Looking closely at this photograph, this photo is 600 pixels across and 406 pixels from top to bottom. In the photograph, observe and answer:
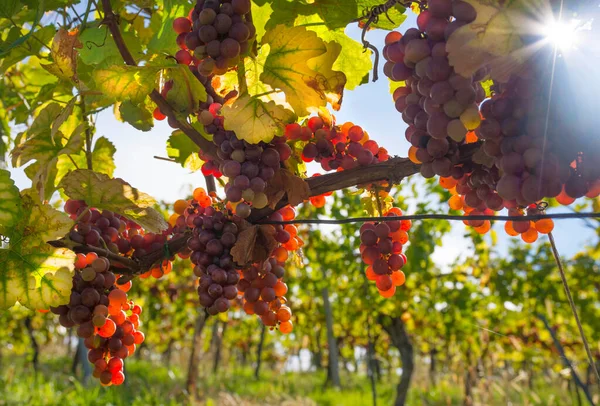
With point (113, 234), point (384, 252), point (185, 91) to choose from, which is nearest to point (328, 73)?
point (185, 91)

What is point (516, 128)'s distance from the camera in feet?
2.24

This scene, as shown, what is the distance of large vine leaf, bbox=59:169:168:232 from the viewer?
1118 millimetres

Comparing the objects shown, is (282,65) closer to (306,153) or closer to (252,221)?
(306,153)

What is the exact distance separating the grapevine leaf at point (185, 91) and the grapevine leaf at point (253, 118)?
124 mm

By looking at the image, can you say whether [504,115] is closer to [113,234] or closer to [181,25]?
[181,25]

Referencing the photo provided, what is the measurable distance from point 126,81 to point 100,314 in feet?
1.64

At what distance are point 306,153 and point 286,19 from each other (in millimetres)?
290

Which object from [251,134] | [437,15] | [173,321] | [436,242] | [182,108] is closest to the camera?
[437,15]

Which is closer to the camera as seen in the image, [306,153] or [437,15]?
[437,15]

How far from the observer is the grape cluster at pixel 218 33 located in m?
0.91

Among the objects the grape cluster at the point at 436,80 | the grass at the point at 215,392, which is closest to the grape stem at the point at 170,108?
the grape cluster at the point at 436,80

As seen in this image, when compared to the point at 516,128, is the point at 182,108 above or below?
above

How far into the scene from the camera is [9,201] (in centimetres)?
97

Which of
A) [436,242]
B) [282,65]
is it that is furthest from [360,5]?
[436,242]
